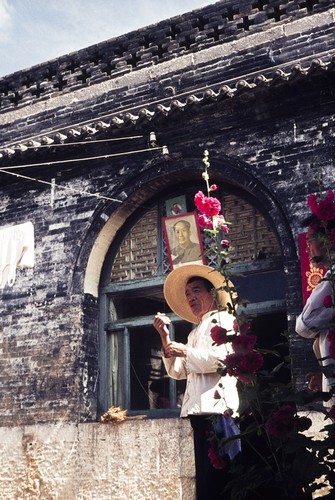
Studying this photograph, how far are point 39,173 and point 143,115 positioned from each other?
1735mm

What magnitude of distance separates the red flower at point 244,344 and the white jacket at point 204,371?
1160 millimetres

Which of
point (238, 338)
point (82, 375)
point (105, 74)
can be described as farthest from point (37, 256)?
point (238, 338)

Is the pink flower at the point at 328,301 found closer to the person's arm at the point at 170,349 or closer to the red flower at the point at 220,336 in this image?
the red flower at the point at 220,336

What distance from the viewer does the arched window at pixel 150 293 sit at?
23.6 ft

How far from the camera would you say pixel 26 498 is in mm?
7148

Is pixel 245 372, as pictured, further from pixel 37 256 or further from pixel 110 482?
pixel 37 256

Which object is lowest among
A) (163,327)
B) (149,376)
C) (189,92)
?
(163,327)

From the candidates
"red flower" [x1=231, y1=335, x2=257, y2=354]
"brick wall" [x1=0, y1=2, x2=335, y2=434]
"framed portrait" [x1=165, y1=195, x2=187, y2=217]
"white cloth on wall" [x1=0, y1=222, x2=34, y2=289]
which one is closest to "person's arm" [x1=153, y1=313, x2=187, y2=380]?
"red flower" [x1=231, y1=335, x2=257, y2=354]

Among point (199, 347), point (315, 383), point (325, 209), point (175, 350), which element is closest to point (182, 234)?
point (199, 347)

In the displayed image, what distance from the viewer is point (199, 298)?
4.88 meters

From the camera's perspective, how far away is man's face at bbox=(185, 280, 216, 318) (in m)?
4.86

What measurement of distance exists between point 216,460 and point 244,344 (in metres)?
0.66

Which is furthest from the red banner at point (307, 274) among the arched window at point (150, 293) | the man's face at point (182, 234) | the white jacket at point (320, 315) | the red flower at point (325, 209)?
the red flower at point (325, 209)

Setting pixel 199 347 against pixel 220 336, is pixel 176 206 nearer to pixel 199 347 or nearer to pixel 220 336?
Answer: pixel 199 347
